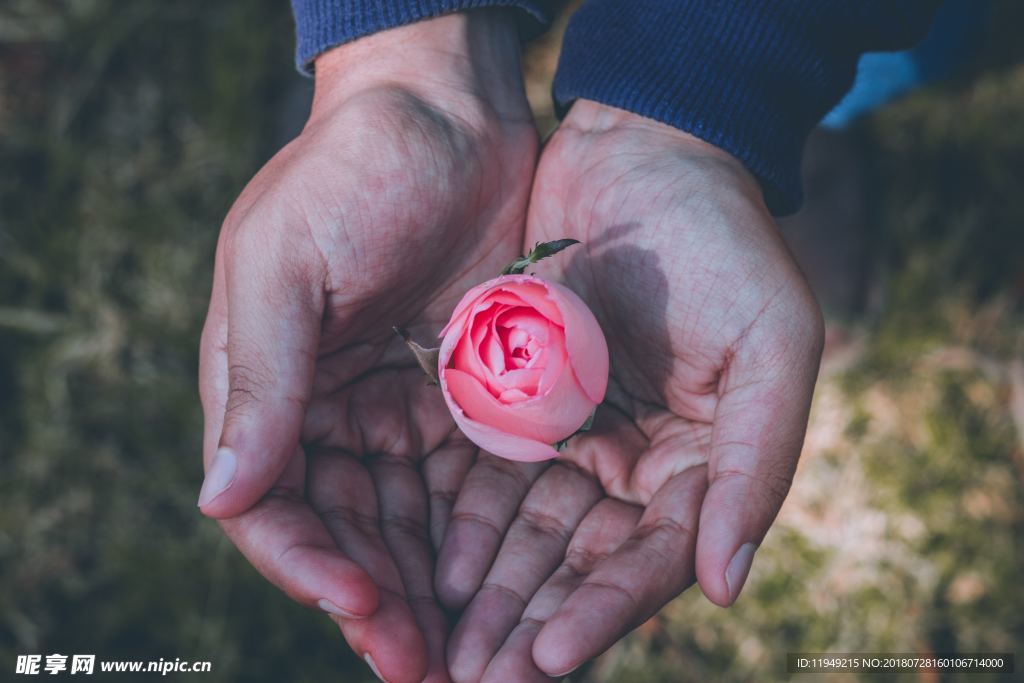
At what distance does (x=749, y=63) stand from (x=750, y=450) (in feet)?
3.25

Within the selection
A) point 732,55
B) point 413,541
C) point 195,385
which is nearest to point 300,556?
point 413,541

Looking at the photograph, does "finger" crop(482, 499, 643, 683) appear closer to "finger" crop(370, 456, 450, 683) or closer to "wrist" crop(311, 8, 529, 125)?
"finger" crop(370, 456, 450, 683)

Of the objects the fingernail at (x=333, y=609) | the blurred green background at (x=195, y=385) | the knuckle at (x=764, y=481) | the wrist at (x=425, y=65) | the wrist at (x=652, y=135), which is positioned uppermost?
the wrist at (x=425, y=65)

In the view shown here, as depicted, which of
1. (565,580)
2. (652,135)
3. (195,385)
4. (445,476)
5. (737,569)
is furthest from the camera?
(195,385)

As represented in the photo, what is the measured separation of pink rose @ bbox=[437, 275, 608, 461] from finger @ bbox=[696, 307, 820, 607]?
35cm

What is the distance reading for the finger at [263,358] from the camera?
65.6 inches

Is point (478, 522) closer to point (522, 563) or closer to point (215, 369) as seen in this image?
point (522, 563)

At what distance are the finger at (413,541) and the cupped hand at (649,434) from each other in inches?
1.5

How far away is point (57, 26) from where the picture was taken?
3500 mm

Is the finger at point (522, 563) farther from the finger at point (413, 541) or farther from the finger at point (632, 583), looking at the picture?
the finger at point (632, 583)

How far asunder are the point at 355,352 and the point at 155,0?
2428 millimetres

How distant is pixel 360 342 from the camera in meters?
2.09

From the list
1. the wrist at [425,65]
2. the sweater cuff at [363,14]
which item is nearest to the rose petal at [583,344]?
the wrist at [425,65]

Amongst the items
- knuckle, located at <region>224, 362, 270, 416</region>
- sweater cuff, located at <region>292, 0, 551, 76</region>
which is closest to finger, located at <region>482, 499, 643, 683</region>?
knuckle, located at <region>224, 362, 270, 416</region>
